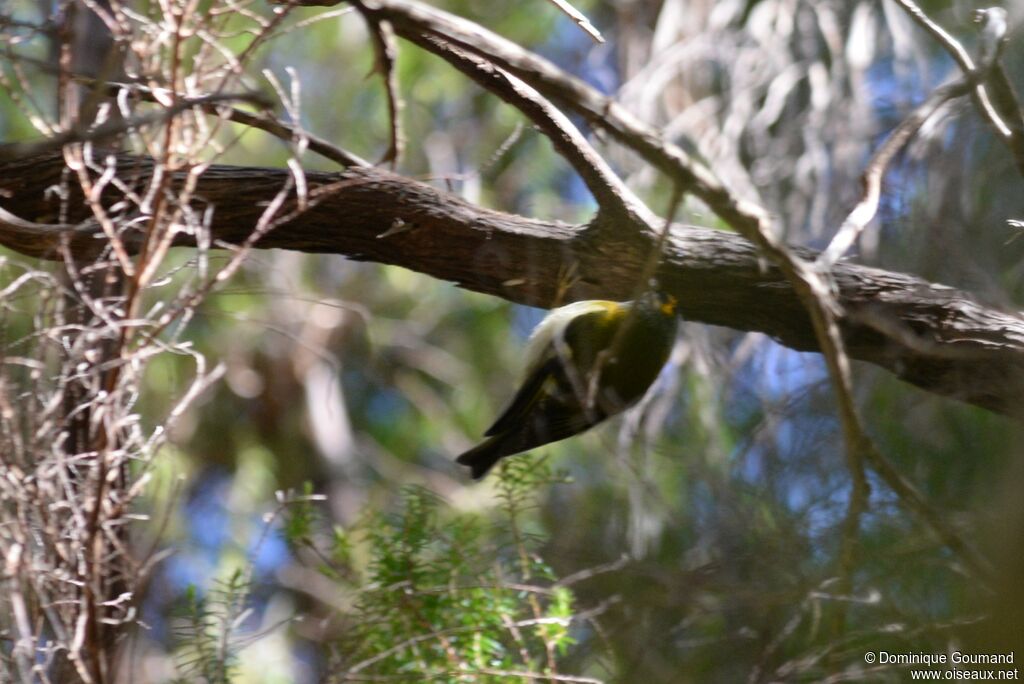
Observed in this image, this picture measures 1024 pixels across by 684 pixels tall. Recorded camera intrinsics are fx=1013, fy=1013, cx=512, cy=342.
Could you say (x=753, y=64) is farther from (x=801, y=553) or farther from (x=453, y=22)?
(x=453, y=22)

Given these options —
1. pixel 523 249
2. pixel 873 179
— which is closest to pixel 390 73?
pixel 523 249

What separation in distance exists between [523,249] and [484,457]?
0.60m

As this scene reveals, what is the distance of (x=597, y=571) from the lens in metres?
2.48

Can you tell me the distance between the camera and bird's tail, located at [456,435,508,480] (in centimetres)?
282

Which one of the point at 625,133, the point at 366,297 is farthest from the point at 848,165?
the point at 366,297

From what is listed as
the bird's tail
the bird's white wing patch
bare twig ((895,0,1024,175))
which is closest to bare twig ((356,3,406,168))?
the bird's white wing patch

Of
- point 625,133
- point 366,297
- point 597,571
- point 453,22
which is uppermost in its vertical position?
point 453,22

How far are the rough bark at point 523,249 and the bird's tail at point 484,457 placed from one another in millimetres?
451

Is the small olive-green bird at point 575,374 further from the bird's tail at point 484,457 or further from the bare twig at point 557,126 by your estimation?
the bare twig at point 557,126

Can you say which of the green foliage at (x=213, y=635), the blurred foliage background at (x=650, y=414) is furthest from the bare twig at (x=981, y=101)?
the green foliage at (x=213, y=635)

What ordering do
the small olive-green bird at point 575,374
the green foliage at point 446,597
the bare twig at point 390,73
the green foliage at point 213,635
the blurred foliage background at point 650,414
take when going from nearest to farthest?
1. the bare twig at point 390,73
2. the blurred foliage background at point 650,414
3. the green foliage at point 213,635
4. the green foliage at point 446,597
5. the small olive-green bird at point 575,374

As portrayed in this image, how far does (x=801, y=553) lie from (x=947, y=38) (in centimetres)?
124

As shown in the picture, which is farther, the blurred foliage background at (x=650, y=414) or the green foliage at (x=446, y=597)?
the green foliage at (x=446, y=597)

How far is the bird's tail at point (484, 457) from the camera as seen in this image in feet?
9.25
